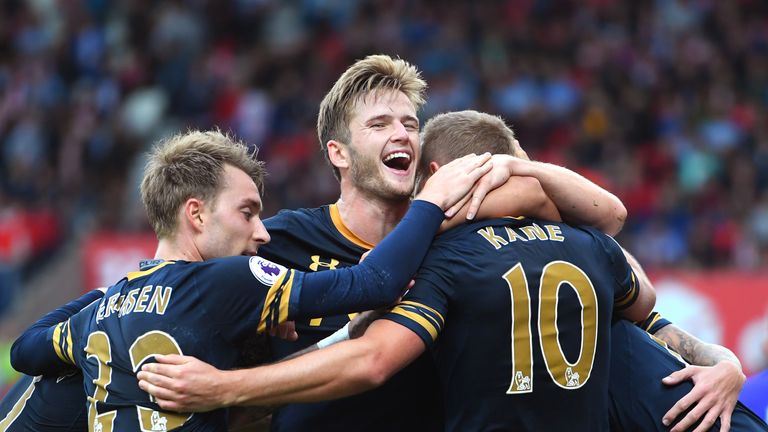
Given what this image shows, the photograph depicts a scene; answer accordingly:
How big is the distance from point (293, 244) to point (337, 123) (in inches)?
26.4

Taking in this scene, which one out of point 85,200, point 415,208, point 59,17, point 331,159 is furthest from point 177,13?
point 415,208

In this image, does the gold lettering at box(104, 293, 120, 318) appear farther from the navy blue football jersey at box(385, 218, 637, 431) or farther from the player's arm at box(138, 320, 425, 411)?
the navy blue football jersey at box(385, 218, 637, 431)

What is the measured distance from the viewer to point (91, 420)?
160 inches

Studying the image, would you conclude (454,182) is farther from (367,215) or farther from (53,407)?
(53,407)

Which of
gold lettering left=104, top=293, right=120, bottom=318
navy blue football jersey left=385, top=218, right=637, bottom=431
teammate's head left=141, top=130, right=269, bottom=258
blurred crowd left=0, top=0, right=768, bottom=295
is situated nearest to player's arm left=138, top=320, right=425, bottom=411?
navy blue football jersey left=385, top=218, right=637, bottom=431

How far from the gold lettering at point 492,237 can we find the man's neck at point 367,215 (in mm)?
995

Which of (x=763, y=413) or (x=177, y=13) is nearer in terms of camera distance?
(x=763, y=413)

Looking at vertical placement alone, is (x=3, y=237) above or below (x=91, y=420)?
above

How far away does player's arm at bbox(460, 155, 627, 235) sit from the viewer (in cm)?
425

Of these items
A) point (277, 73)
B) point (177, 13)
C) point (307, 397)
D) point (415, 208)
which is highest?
point (177, 13)

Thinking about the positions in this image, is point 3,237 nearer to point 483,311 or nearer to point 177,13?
point 177,13

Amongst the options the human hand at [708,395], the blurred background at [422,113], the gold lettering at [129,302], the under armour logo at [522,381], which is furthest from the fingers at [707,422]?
the blurred background at [422,113]

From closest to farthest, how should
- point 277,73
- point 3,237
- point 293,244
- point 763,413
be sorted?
point 293,244 < point 763,413 < point 3,237 < point 277,73

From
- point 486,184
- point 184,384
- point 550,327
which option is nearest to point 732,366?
point 550,327
